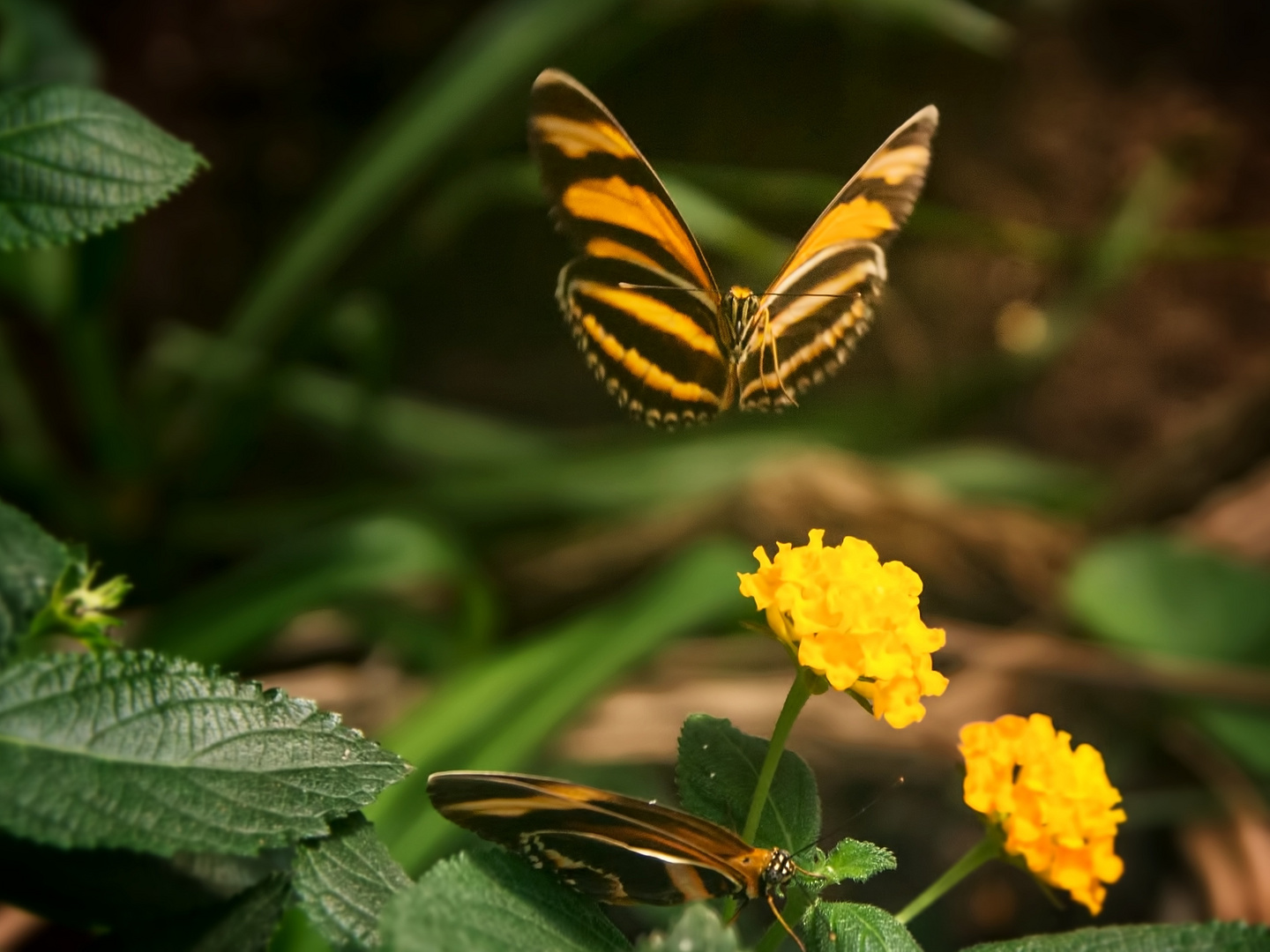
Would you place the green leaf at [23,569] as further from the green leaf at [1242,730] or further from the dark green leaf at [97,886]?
the green leaf at [1242,730]

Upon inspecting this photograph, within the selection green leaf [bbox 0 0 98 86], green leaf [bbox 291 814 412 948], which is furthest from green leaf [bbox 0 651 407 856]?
green leaf [bbox 0 0 98 86]

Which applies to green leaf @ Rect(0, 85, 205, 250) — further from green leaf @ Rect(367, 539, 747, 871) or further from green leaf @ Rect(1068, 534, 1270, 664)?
green leaf @ Rect(1068, 534, 1270, 664)

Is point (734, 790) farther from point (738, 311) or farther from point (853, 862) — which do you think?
point (738, 311)

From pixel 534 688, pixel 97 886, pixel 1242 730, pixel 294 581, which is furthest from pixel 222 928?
pixel 1242 730

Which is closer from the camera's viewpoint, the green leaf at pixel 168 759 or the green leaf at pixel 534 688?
the green leaf at pixel 168 759

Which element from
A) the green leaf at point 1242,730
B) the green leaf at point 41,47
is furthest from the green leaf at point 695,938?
the green leaf at point 1242,730
